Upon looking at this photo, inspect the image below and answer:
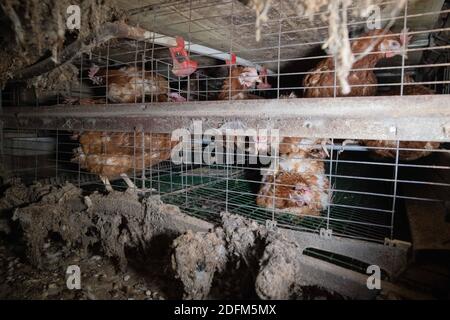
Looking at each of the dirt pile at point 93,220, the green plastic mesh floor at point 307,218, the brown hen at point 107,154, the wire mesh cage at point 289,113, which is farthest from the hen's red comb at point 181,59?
the dirt pile at point 93,220

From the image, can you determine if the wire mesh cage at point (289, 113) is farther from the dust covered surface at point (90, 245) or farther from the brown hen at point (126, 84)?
the dust covered surface at point (90, 245)

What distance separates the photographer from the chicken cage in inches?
77.4

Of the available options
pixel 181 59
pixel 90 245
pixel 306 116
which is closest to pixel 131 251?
pixel 90 245

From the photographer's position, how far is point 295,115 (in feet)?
7.57

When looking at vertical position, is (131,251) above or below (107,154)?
below

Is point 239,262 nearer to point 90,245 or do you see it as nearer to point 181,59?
point 90,245

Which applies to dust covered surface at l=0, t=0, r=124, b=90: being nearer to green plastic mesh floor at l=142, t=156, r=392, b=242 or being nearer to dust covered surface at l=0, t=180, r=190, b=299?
dust covered surface at l=0, t=180, r=190, b=299

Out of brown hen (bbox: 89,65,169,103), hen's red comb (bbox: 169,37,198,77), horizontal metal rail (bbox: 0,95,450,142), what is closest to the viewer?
horizontal metal rail (bbox: 0,95,450,142)

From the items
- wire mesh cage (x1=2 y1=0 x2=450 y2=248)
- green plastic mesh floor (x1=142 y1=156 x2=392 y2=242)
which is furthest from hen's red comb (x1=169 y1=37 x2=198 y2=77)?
green plastic mesh floor (x1=142 y1=156 x2=392 y2=242)

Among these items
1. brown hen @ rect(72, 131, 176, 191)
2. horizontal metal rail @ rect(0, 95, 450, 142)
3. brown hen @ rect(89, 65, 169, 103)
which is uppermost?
brown hen @ rect(89, 65, 169, 103)

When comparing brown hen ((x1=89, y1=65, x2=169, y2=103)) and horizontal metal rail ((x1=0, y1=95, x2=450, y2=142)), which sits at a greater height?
brown hen ((x1=89, y1=65, x2=169, y2=103))

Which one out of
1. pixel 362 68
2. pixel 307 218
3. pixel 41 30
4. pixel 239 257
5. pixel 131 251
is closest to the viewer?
pixel 41 30
